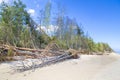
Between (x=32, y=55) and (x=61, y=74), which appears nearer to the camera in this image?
(x=61, y=74)

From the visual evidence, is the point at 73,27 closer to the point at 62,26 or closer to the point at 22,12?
the point at 62,26

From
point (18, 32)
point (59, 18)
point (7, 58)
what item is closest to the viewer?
point (7, 58)

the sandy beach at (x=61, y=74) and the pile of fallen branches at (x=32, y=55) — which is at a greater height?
the pile of fallen branches at (x=32, y=55)

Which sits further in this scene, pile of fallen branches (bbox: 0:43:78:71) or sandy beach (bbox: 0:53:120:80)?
pile of fallen branches (bbox: 0:43:78:71)

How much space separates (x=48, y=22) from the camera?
37.3m

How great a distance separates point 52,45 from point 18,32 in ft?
48.2

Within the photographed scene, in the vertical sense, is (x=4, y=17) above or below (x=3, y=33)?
above

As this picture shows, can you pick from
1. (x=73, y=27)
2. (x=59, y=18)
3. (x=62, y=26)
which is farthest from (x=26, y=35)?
(x=73, y=27)

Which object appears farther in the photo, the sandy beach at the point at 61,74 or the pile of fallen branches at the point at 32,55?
the pile of fallen branches at the point at 32,55

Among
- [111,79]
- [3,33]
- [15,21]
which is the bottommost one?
[111,79]

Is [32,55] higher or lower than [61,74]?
higher

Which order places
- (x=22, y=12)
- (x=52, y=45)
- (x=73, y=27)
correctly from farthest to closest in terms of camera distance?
(x=73, y=27), (x=22, y=12), (x=52, y=45)

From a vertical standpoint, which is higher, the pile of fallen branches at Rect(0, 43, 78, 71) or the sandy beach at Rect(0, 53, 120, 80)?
the pile of fallen branches at Rect(0, 43, 78, 71)

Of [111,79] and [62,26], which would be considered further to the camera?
[62,26]
